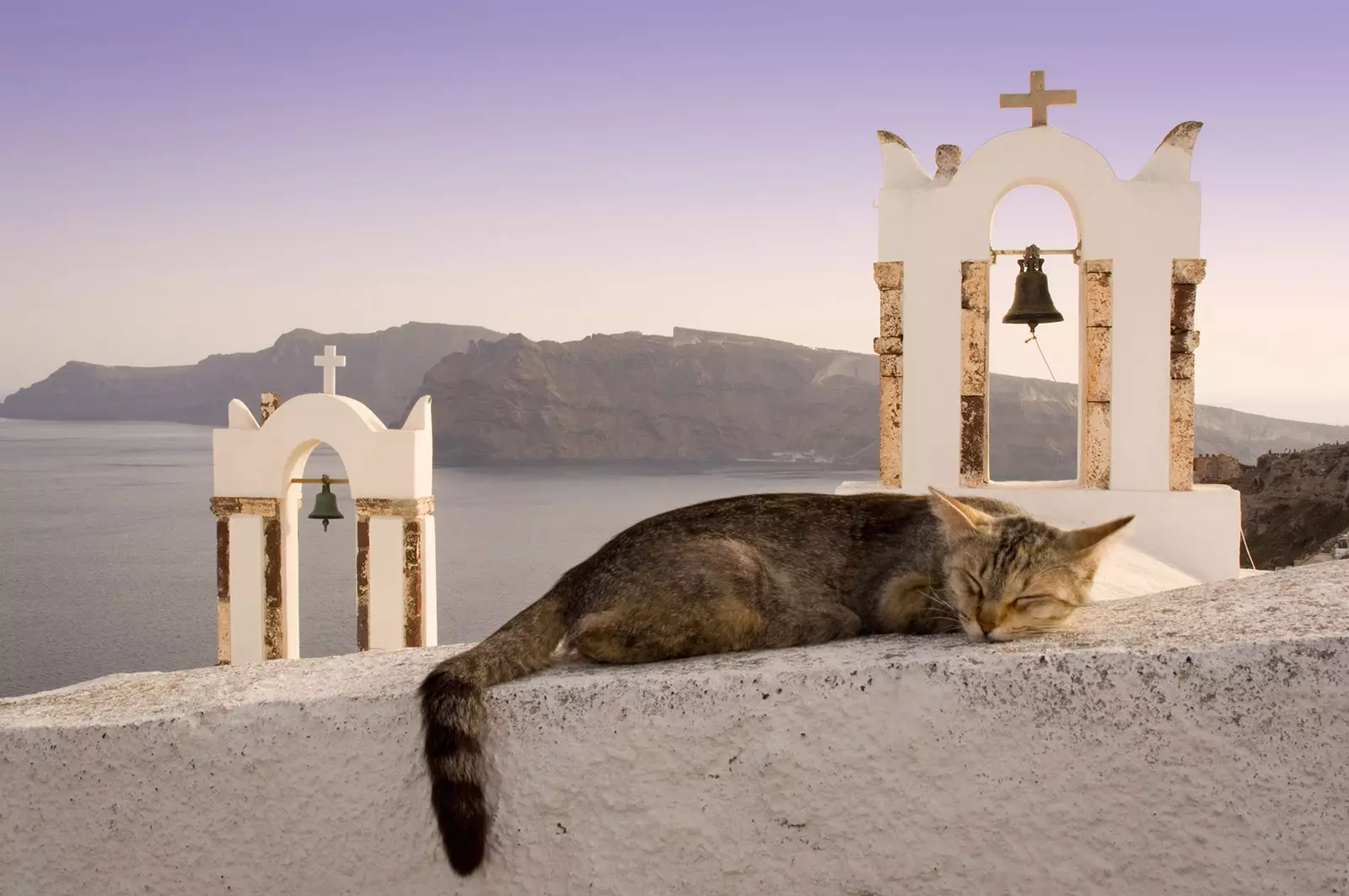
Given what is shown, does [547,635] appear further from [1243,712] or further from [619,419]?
[619,419]

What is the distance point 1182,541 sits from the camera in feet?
28.4

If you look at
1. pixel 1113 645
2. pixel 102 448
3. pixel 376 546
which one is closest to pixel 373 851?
pixel 1113 645

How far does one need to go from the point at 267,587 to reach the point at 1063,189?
31.2ft

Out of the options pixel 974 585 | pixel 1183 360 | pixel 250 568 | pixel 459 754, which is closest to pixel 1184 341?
pixel 1183 360

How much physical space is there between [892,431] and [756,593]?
6259mm

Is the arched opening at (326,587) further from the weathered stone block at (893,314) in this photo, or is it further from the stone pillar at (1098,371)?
the stone pillar at (1098,371)

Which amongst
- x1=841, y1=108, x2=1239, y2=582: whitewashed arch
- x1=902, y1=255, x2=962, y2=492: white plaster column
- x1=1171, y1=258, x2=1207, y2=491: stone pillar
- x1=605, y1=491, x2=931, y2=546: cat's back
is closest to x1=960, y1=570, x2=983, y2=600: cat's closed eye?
x1=605, y1=491, x2=931, y2=546: cat's back

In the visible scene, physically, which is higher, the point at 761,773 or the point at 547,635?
the point at 547,635

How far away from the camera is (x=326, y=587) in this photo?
80500 mm

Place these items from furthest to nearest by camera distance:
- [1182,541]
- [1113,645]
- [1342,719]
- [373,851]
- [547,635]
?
[1182,541] → [547,635] → [373,851] → [1113,645] → [1342,719]

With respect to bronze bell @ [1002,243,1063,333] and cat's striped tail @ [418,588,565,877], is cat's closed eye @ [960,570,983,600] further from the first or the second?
bronze bell @ [1002,243,1063,333]

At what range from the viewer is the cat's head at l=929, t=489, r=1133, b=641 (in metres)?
2.78

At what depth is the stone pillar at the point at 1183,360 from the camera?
8.87 metres

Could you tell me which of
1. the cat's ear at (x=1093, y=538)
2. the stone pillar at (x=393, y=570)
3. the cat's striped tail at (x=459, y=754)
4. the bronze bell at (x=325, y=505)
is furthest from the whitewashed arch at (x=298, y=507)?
the cat's ear at (x=1093, y=538)
